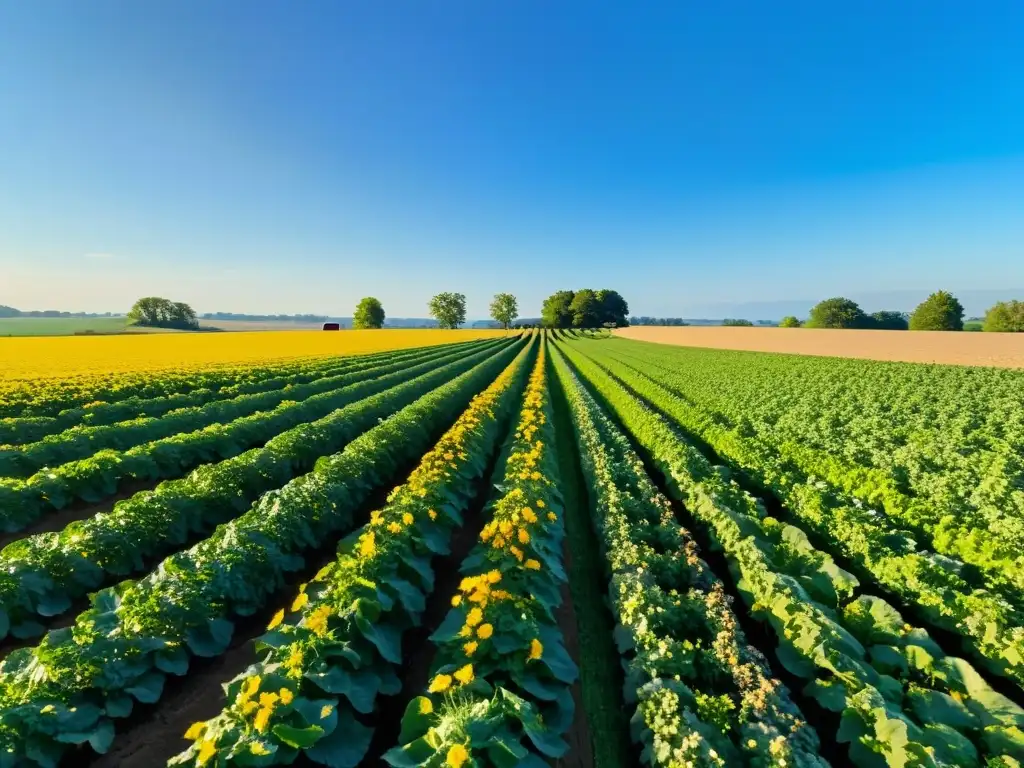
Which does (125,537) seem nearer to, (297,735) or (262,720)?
(262,720)

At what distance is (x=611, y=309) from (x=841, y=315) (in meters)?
65.5

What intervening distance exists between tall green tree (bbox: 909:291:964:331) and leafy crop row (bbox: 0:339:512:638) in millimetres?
124391

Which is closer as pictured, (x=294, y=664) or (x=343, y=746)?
(x=343, y=746)

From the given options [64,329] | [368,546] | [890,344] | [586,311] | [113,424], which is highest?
[586,311]

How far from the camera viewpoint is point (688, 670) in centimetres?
432

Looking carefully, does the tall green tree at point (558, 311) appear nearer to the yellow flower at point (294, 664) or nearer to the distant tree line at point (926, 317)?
the distant tree line at point (926, 317)

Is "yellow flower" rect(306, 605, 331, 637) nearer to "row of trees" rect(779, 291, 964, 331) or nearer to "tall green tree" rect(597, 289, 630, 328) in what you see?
"row of trees" rect(779, 291, 964, 331)

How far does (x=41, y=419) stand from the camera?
43.3 ft

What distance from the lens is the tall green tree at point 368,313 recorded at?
420 ft

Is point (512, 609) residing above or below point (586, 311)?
below

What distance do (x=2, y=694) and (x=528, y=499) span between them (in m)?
5.82

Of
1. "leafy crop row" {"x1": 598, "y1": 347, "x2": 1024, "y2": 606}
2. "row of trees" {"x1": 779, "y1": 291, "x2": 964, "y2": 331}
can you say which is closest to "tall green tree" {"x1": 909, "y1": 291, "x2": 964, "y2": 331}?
"row of trees" {"x1": 779, "y1": 291, "x2": 964, "y2": 331}

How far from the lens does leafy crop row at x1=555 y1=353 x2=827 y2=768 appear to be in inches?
139

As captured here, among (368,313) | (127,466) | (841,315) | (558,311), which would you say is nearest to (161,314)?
(368,313)
